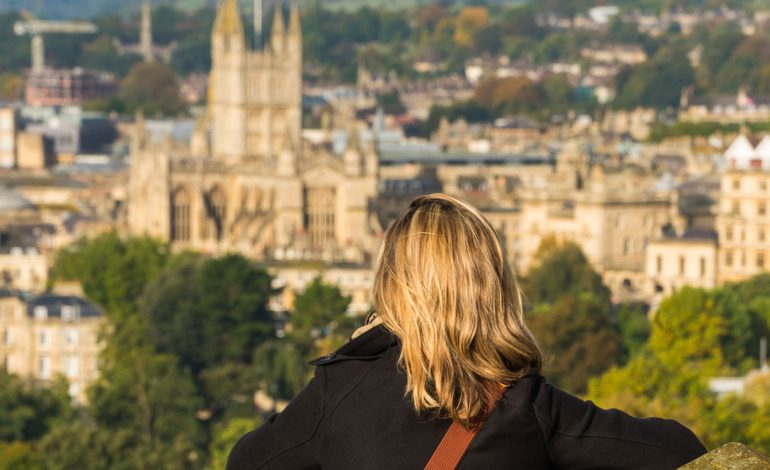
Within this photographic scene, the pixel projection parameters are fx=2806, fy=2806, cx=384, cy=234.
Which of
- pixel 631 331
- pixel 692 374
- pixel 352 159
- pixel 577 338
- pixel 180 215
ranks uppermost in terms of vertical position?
pixel 352 159

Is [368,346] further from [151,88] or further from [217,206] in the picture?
[151,88]

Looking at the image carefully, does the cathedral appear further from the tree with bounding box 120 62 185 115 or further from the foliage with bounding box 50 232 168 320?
the tree with bounding box 120 62 185 115

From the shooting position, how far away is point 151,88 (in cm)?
18775

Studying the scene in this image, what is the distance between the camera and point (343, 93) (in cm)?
18575

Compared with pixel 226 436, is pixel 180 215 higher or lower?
higher

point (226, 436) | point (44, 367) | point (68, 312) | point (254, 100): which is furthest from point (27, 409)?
point (254, 100)

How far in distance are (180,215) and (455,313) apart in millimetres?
83141

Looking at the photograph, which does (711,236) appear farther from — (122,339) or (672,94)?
(672,94)

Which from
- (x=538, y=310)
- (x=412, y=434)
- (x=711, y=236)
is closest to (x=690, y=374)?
(x=538, y=310)

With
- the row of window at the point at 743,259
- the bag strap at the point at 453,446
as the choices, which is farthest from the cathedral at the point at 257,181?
the bag strap at the point at 453,446

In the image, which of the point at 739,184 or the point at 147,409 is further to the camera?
the point at 739,184

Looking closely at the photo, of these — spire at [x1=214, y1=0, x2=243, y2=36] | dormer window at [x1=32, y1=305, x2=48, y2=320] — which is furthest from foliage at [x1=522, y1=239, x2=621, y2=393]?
spire at [x1=214, y1=0, x2=243, y2=36]

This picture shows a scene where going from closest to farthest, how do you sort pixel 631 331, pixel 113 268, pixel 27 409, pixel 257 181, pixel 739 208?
pixel 27 409
pixel 631 331
pixel 739 208
pixel 113 268
pixel 257 181

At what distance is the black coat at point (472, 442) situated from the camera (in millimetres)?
6156
